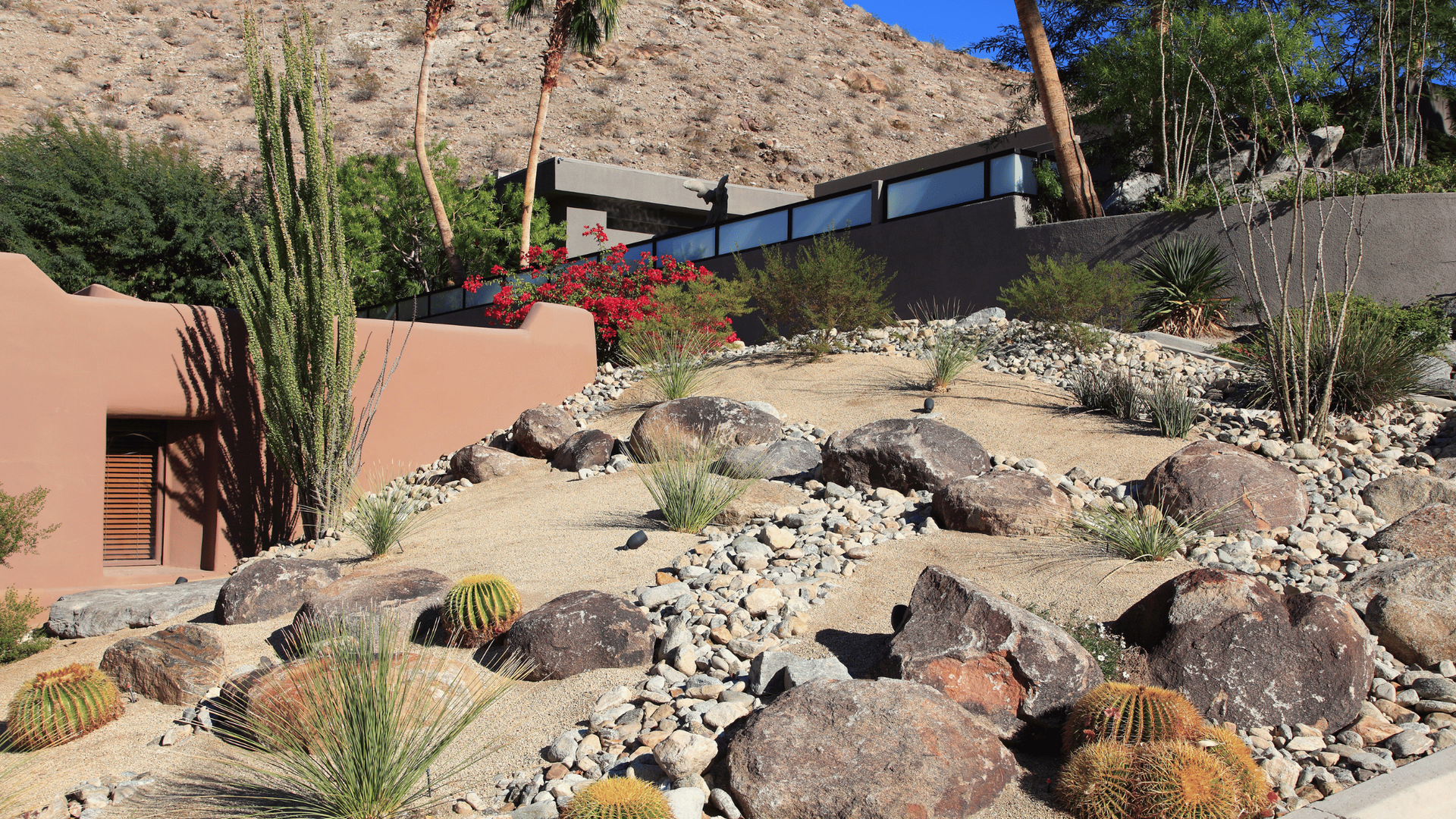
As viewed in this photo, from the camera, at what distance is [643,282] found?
1430 centimetres

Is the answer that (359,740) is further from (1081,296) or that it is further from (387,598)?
(1081,296)

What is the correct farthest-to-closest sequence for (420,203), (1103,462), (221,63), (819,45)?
(819,45)
(221,63)
(420,203)
(1103,462)

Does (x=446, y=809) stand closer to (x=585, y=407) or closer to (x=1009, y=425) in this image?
(x=1009, y=425)

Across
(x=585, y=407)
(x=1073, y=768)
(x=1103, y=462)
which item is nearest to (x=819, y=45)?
(x=585, y=407)

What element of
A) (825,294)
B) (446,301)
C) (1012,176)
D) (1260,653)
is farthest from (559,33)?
(1260,653)

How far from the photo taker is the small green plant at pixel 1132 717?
353cm

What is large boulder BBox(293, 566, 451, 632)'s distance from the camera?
17.6 ft

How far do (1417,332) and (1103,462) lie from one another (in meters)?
4.50

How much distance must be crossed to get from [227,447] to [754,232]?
9187 mm

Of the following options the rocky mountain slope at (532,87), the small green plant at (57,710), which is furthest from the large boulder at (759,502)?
the rocky mountain slope at (532,87)

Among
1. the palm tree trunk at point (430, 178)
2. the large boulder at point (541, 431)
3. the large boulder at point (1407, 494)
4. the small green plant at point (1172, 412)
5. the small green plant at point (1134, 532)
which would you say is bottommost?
the small green plant at point (1134, 532)

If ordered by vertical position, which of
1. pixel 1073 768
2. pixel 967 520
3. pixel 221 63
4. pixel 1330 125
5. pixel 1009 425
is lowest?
pixel 1073 768

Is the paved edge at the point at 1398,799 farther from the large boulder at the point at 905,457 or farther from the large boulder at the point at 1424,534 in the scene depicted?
the large boulder at the point at 905,457

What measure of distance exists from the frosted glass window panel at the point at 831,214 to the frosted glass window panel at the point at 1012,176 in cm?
209
